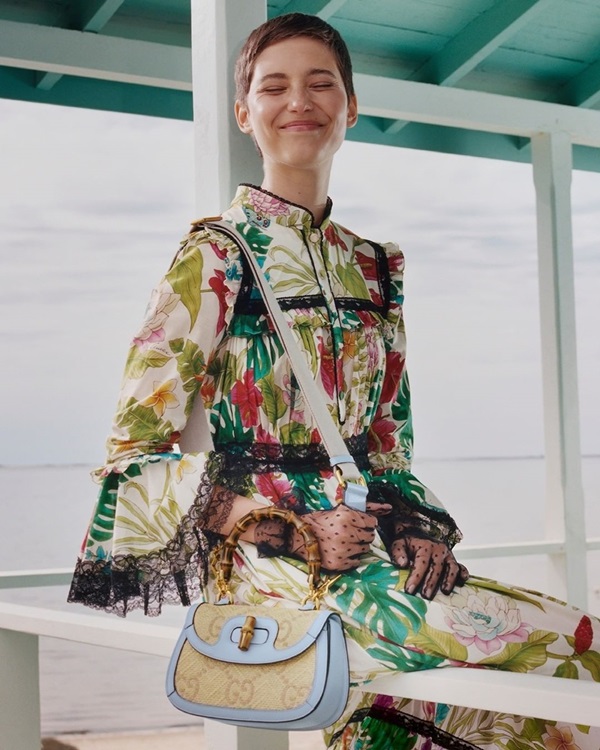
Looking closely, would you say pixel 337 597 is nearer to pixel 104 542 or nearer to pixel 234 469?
pixel 234 469

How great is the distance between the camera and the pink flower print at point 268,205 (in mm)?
1774

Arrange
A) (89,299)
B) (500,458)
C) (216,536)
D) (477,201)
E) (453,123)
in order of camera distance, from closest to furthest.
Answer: (216,536) → (453,123) → (89,299) → (477,201) → (500,458)

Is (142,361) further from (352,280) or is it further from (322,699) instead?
(322,699)

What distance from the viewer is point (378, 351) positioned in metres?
1.78

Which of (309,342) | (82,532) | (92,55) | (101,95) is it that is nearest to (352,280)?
(309,342)

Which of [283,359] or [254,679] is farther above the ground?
[283,359]

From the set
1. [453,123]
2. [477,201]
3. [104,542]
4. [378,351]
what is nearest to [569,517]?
[453,123]

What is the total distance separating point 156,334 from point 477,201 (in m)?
18.2

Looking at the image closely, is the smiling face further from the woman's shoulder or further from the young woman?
the woman's shoulder

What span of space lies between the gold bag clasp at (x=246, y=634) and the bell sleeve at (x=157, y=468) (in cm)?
14

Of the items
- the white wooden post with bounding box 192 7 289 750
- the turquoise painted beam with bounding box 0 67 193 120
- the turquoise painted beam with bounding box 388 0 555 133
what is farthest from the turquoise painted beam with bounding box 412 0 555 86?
the white wooden post with bounding box 192 7 289 750

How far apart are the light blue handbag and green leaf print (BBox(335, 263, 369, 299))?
44 cm

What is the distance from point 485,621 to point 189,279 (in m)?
0.67

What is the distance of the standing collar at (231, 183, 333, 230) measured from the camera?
1768 millimetres
